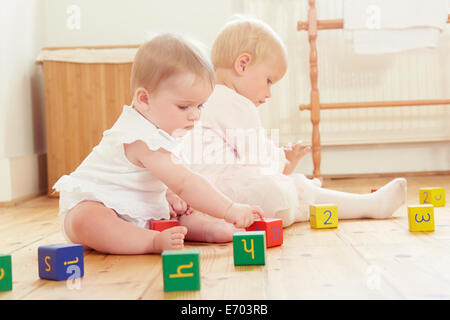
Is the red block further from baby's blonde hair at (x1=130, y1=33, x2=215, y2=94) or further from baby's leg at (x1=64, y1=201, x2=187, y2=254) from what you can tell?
baby's blonde hair at (x1=130, y1=33, x2=215, y2=94)

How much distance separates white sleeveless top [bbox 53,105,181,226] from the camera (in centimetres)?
96

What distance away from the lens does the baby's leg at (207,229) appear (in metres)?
1.01

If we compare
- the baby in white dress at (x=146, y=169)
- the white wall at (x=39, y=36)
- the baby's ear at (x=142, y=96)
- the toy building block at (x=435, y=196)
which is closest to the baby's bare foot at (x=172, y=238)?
the baby in white dress at (x=146, y=169)

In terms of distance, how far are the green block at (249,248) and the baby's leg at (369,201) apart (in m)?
0.50

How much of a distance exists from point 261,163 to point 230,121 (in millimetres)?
114

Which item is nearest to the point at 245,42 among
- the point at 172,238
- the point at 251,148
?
the point at 251,148

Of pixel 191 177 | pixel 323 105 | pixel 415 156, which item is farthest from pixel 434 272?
pixel 415 156

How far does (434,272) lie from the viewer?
714 mm

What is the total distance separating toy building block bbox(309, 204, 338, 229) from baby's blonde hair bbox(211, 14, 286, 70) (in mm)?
372

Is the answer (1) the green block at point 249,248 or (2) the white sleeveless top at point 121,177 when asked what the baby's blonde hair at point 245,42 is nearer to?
(2) the white sleeveless top at point 121,177

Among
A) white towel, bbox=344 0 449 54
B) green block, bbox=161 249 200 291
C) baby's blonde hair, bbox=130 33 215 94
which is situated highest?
white towel, bbox=344 0 449 54

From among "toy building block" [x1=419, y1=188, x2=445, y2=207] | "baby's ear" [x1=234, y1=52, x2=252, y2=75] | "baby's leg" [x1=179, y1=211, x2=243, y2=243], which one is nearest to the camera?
"baby's leg" [x1=179, y1=211, x2=243, y2=243]

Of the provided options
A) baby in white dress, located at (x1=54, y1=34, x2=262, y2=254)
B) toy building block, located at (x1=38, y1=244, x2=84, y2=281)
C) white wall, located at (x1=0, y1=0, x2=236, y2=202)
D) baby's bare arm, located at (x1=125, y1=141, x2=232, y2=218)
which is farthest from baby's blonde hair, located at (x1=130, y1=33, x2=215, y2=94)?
white wall, located at (x1=0, y1=0, x2=236, y2=202)
